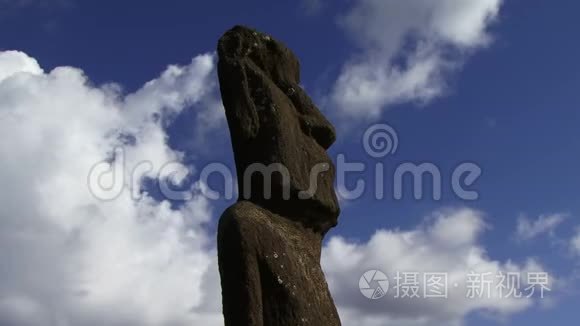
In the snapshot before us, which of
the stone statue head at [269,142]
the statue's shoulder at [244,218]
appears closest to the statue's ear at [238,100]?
the stone statue head at [269,142]

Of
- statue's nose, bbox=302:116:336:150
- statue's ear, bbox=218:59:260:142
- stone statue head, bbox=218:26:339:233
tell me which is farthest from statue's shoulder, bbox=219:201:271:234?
statue's nose, bbox=302:116:336:150

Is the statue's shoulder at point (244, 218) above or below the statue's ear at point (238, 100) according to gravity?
below

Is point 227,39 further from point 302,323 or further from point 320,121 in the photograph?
point 302,323

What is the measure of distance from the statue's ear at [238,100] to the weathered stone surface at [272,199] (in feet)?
0.04

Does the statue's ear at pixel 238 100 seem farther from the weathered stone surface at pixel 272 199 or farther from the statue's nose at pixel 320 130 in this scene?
the statue's nose at pixel 320 130

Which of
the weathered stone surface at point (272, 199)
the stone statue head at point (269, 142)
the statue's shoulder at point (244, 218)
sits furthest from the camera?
the stone statue head at point (269, 142)

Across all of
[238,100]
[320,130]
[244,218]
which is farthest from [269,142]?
[320,130]

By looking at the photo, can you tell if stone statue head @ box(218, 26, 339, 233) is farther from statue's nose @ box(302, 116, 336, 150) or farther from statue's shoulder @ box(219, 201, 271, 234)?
statue's shoulder @ box(219, 201, 271, 234)

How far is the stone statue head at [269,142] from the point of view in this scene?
7.75 m

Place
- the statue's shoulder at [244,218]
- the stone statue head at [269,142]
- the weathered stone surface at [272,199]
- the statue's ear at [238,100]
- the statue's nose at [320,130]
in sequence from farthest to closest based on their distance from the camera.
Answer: the statue's nose at [320,130] < the statue's ear at [238,100] < the stone statue head at [269,142] < the statue's shoulder at [244,218] < the weathered stone surface at [272,199]

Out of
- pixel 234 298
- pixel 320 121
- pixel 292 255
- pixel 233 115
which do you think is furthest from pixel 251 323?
pixel 320 121

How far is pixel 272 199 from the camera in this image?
25.4 feet

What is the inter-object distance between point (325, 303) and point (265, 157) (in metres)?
1.74

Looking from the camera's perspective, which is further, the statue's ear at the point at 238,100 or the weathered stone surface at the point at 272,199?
the statue's ear at the point at 238,100
